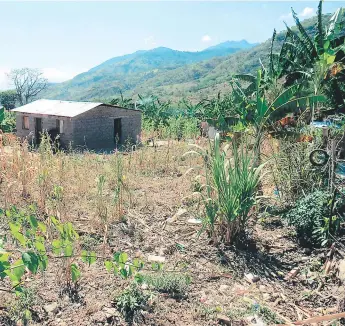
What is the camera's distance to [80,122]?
16.5 metres

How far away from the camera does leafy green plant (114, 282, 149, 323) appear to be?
3395 mm

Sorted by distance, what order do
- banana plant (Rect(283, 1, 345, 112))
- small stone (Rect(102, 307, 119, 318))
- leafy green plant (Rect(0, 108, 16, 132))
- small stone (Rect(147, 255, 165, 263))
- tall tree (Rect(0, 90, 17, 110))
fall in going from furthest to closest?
tall tree (Rect(0, 90, 17, 110)), leafy green plant (Rect(0, 108, 16, 132)), banana plant (Rect(283, 1, 345, 112)), small stone (Rect(147, 255, 165, 263)), small stone (Rect(102, 307, 119, 318))

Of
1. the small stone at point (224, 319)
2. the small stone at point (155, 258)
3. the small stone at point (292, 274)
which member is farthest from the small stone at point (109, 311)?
the small stone at point (292, 274)

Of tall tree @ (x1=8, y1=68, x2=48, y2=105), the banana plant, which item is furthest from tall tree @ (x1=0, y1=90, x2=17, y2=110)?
the banana plant

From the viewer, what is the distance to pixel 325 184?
→ 5.62 metres

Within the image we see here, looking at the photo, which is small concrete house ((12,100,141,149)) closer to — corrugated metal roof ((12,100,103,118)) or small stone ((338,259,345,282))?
corrugated metal roof ((12,100,103,118))

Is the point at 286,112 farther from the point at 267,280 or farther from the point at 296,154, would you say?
the point at 267,280

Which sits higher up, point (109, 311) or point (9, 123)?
point (9, 123)

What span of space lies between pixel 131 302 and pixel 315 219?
8.46 ft

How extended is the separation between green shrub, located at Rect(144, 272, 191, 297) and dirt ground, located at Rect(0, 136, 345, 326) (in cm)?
7

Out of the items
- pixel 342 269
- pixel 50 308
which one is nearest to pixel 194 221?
pixel 342 269

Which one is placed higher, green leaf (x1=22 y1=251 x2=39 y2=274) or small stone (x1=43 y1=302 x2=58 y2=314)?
green leaf (x1=22 y1=251 x2=39 y2=274)

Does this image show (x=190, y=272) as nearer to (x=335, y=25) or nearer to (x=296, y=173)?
(x=296, y=173)

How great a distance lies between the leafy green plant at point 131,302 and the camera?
3.39 m
